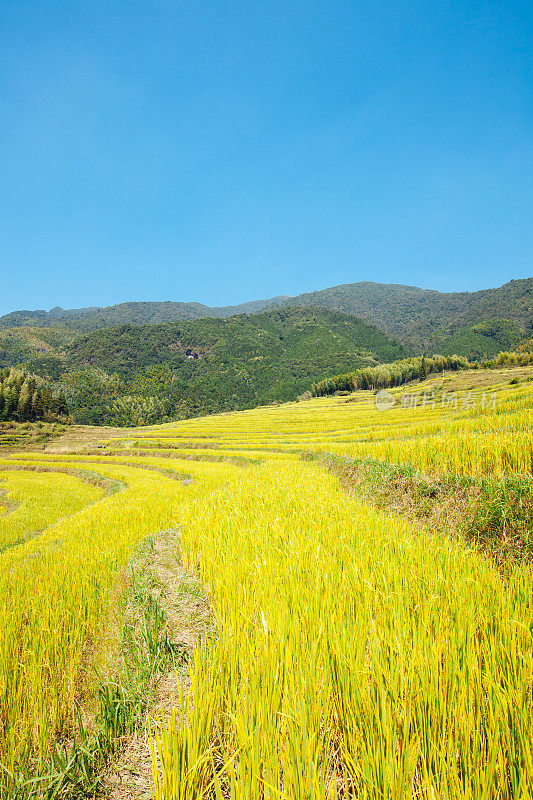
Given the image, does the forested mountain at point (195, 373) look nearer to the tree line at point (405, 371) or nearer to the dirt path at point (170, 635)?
the tree line at point (405, 371)

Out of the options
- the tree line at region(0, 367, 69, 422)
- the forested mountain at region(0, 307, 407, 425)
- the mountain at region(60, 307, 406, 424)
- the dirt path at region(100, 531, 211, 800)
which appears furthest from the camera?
the mountain at region(60, 307, 406, 424)

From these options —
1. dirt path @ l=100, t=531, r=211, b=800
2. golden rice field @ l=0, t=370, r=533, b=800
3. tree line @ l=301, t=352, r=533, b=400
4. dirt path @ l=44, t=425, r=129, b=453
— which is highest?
tree line @ l=301, t=352, r=533, b=400

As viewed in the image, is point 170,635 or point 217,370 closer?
point 170,635

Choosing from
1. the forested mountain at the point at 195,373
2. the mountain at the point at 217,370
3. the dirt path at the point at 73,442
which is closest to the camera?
the dirt path at the point at 73,442

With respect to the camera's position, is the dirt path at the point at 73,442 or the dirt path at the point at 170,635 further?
the dirt path at the point at 73,442

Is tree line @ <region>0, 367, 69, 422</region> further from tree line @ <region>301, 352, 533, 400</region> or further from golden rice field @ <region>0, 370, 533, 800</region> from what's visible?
tree line @ <region>301, 352, 533, 400</region>

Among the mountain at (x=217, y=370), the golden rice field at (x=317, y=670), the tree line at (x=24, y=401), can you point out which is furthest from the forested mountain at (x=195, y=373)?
the golden rice field at (x=317, y=670)

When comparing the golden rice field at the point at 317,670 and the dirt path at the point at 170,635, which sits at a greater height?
the golden rice field at the point at 317,670

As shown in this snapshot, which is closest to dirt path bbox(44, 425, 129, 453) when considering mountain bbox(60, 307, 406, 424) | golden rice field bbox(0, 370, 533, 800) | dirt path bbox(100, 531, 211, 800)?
dirt path bbox(100, 531, 211, 800)

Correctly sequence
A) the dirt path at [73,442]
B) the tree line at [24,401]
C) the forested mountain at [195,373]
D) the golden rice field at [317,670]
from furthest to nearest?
1. the forested mountain at [195,373]
2. the tree line at [24,401]
3. the dirt path at [73,442]
4. the golden rice field at [317,670]

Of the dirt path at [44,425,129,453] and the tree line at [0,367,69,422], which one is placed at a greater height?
the tree line at [0,367,69,422]

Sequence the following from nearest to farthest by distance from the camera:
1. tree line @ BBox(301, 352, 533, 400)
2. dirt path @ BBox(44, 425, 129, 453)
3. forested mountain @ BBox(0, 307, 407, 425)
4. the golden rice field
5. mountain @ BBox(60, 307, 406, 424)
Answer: the golden rice field
dirt path @ BBox(44, 425, 129, 453)
tree line @ BBox(301, 352, 533, 400)
forested mountain @ BBox(0, 307, 407, 425)
mountain @ BBox(60, 307, 406, 424)

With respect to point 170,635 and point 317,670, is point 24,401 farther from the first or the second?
point 317,670

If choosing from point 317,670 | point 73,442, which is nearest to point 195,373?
point 73,442
